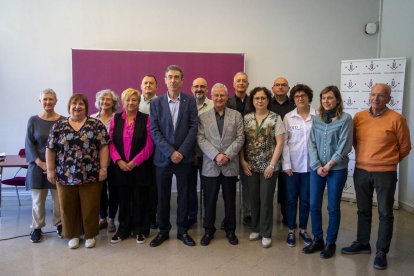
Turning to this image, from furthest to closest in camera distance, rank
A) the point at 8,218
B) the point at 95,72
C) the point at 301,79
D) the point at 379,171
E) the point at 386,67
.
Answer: the point at 301,79, the point at 95,72, the point at 386,67, the point at 8,218, the point at 379,171

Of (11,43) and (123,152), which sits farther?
(11,43)

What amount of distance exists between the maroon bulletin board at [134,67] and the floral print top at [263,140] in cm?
213

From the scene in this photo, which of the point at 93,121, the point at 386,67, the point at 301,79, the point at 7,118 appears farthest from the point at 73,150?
the point at 386,67

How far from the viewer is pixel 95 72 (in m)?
4.86

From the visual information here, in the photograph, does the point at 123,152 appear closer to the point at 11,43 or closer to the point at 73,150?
the point at 73,150

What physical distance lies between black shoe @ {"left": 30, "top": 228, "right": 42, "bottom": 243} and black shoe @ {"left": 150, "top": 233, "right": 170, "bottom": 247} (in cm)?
118

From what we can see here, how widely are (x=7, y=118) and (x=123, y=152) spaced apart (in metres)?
2.85

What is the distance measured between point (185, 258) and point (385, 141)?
2.01m

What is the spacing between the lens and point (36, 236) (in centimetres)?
329

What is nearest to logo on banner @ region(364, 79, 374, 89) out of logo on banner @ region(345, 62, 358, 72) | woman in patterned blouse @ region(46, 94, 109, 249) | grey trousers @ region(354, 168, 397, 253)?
logo on banner @ region(345, 62, 358, 72)

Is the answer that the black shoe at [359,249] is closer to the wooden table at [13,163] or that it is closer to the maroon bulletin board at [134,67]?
the maroon bulletin board at [134,67]

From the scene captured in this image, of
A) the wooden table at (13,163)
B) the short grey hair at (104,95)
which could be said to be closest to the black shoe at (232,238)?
the short grey hair at (104,95)

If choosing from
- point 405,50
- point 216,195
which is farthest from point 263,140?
point 405,50

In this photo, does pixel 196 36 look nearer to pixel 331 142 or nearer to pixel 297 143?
pixel 297 143
